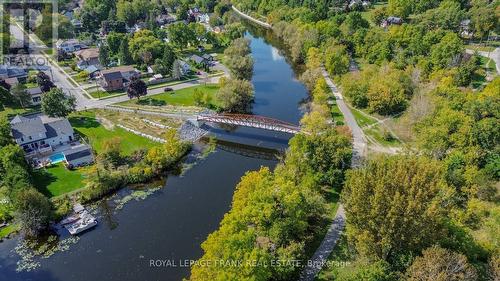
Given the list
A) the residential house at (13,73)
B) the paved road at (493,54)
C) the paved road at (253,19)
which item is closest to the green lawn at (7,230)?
the residential house at (13,73)

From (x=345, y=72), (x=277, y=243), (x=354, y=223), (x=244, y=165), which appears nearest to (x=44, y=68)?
(x=244, y=165)

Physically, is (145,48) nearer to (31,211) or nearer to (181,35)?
(181,35)

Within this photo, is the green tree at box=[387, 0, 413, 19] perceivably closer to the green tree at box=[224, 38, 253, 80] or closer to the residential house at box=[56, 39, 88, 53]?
the green tree at box=[224, 38, 253, 80]

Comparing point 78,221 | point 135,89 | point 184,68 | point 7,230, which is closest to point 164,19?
point 184,68

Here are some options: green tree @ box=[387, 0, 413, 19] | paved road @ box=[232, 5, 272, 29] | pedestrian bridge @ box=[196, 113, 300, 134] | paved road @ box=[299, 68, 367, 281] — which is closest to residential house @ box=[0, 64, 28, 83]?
pedestrian bridge @ box=[196, 113, 300, 134]

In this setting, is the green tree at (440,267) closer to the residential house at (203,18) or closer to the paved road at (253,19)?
the paved road at (253,19)

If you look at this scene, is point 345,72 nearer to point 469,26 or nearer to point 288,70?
point 288,70
